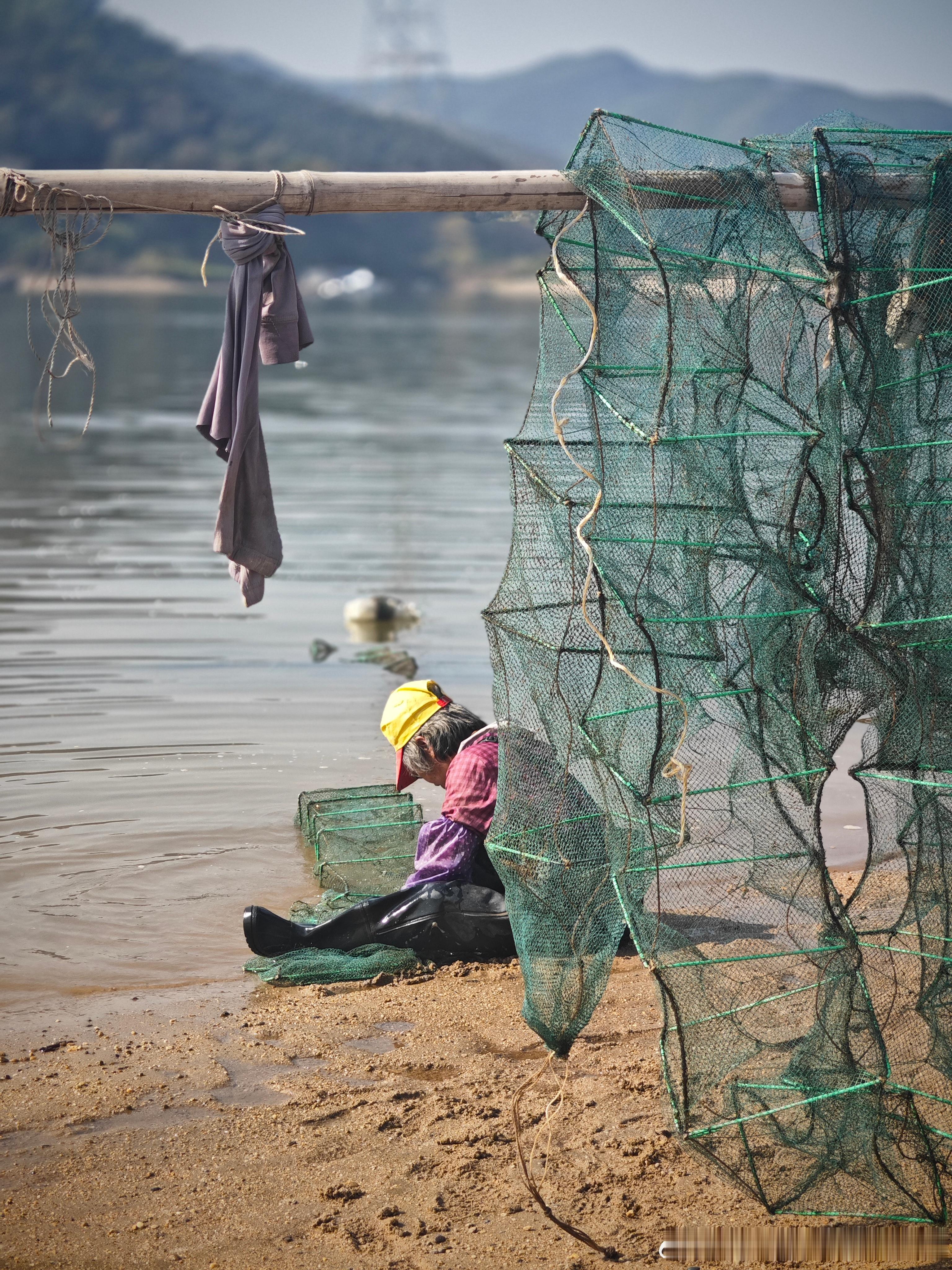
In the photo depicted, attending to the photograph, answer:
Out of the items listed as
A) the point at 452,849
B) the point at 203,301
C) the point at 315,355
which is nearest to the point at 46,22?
the point at 203,301

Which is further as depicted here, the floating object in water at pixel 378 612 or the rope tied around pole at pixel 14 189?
the floating object in water at pixel 378 612

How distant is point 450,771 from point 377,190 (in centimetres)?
→ 219

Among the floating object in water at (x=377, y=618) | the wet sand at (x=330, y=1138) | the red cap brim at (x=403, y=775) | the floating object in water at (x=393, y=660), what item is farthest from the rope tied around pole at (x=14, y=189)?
the floating object in water at (x=377, y=618)

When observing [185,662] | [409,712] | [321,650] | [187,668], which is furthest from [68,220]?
[321,650]

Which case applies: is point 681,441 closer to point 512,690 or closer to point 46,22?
point 512,690

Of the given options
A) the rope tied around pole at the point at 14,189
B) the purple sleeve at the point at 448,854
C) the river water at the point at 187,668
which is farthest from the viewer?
the river water at the point at 187,668

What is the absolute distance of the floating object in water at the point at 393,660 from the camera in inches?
389

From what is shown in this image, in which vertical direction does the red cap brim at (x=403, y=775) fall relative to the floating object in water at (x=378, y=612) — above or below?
below

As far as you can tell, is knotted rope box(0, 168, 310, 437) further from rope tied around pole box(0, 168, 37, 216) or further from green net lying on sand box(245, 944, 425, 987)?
green net lying on sand box(245, 944, 425, 987)

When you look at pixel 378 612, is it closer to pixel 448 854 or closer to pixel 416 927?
pixel 448 854

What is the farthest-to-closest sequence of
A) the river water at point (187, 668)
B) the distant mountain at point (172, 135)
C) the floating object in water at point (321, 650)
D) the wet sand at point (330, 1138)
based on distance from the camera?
the distant mountain at point (172, 135) < the floating object in water at point (321, 650) < the river water at point (187, 668) < the wet sand at point (330, 1138)

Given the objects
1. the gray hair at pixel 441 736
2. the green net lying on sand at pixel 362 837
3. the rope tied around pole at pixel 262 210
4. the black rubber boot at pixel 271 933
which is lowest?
the black rubber boot at pixel 271 933

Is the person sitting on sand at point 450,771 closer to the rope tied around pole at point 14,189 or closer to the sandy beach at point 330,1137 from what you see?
the sandy beach at point 330,1137

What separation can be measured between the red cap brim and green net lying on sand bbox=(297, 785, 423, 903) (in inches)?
20.2
